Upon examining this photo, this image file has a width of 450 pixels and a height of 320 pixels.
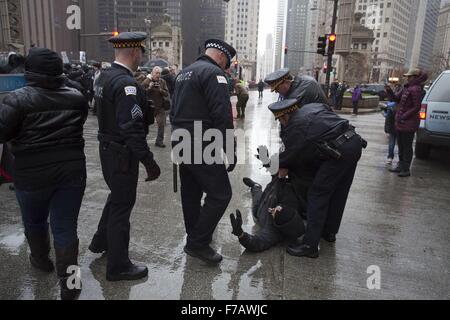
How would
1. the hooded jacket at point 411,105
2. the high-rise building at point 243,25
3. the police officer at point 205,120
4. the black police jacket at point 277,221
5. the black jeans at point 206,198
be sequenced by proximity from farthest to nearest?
the high-rise building at point 243,25 < the hooded jacket at point 411,105 < the black police jacket at point 277,221 < the black jeans at point 206,198 < the police officer at point 205,120

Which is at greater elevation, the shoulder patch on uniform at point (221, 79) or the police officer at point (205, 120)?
the shoulder patch on uniform at point (221, 79)

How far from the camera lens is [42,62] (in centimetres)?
273

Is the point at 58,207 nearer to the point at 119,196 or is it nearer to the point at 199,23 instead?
the point at 119,196

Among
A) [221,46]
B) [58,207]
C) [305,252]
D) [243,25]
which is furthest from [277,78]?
[243,25]

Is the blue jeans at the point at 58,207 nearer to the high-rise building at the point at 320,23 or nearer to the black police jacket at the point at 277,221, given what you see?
the black police jacket at the point at 277,221

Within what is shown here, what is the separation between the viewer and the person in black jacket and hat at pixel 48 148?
8.89 feet

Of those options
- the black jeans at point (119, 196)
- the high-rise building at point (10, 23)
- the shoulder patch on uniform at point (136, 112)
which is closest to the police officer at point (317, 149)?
the shoulder patch on uniform at point (136, 112)

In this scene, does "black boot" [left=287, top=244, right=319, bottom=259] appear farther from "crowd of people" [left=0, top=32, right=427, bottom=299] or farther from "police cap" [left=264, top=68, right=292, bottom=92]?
"police cap" [left=264, top=68, right=292, bottom=92]

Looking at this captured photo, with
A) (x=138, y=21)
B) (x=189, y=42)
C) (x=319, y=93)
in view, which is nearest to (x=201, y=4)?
(x=189, y=42)

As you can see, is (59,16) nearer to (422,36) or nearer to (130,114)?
(130,114)

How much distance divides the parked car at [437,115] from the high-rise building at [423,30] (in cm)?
16688

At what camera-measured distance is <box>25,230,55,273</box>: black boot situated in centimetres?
312

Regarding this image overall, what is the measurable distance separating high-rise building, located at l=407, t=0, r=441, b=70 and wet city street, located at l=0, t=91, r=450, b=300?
17083 centimetres

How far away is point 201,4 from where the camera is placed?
132 m
